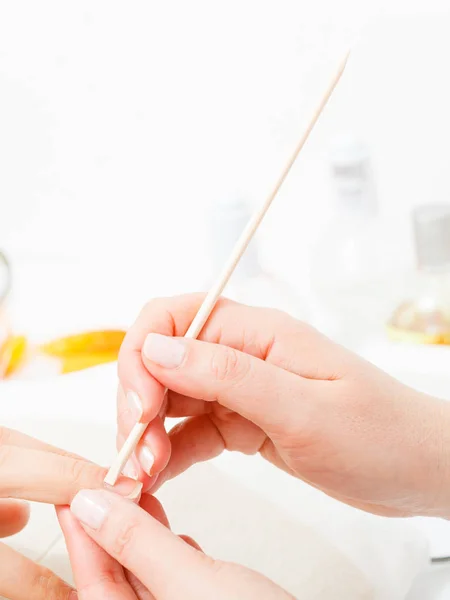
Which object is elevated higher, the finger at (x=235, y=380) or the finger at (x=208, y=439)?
the finger at (x=235, y=380)

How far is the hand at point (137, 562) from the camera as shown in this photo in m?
0.41

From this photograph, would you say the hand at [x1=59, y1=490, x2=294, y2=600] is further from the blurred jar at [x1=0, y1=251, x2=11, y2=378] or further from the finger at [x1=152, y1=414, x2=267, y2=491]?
the blurred jar at [x1=0, y1=251, x2=11, y2=378]

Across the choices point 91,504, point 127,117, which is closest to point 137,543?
point 91,504

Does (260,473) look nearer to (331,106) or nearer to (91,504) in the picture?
(91,504)

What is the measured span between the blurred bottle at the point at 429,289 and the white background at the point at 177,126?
0.35 feet

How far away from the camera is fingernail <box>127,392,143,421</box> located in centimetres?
49

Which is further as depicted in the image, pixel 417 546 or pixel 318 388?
pixel 417 546

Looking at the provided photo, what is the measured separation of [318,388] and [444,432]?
93 mm

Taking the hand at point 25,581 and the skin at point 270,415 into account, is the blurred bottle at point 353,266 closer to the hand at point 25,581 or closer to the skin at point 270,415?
the skin at point 270,415

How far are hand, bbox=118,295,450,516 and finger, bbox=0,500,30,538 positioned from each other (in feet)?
0.27

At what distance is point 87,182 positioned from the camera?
2.83 ft

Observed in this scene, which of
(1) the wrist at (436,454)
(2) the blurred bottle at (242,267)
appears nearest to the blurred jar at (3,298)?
(2) the blurred bottle at (242,267)

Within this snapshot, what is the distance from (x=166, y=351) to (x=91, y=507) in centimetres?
9

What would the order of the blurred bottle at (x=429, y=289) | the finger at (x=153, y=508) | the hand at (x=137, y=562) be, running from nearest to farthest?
the hand at (x=137, y=562)
the finger at (x=153, y=508)
the blurred bottle at (x=429, y=289)
